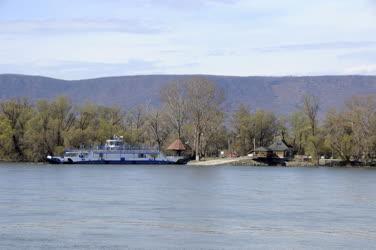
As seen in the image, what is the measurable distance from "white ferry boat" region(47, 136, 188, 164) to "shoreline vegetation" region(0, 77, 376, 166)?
1.91 m

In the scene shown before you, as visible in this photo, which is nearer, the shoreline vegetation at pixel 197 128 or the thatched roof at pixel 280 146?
the shoreline vegetation at pixel 197 128

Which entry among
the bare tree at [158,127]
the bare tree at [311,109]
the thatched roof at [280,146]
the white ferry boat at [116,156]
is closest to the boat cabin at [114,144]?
the white ferry boat at [116,156]

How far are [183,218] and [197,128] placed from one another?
78.9 metres

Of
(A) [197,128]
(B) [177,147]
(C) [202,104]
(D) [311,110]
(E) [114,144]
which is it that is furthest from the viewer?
(B) [177,147]

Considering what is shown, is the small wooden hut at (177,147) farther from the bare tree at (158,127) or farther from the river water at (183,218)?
the river water at (183,218)

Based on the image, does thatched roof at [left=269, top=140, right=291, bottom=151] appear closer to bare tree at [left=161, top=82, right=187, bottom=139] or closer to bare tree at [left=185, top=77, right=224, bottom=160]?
bare tree at [left=185, top=77, right=224, bottom=160]

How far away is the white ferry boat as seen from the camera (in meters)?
116

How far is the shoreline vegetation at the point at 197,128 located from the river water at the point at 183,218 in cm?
5152

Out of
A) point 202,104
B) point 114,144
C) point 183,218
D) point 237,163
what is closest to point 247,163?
point 237,163

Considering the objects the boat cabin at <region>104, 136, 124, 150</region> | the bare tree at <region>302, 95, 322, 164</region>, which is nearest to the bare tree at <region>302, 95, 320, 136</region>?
the bare tree at <region>302, 95, 322, 164</region>

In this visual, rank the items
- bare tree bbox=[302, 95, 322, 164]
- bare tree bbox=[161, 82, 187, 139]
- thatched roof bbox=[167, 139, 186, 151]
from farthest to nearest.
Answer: thatched roof bbox=[167, 139, 186, 151] → bare tree bbox=[161, 82, 187, 139] → bare tree bbox=[302, 95, 322, 164]

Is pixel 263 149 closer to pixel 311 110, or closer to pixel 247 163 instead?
pixel 247 163

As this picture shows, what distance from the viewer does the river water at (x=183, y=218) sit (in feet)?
95.5

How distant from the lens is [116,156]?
4727 inches
